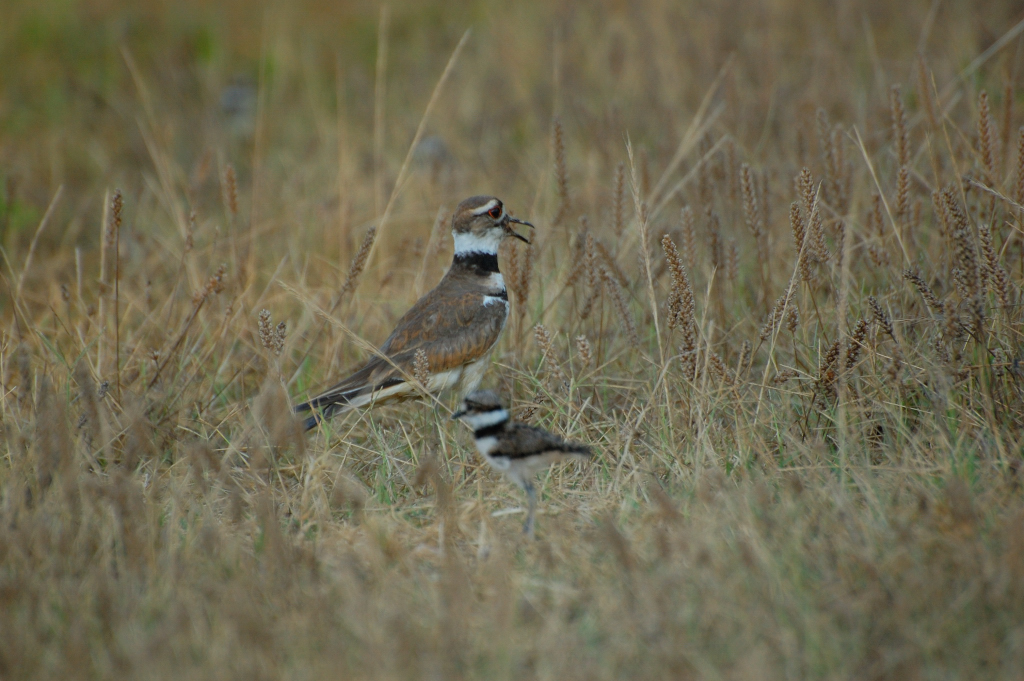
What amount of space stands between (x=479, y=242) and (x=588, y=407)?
Result: 1229mm

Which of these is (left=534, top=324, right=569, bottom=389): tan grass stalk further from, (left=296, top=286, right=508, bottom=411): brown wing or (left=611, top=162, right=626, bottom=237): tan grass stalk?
(left=611, top=162, right=626, bottom=237): tan grass stalk

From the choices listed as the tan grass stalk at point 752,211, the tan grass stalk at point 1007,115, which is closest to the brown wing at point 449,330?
the tan grass stalk at point 752,211

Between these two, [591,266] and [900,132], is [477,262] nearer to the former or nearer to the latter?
[591,266]

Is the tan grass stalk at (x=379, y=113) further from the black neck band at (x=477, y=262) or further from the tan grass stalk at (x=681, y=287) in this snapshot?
the tan grass stalk at (x=681, y=287)

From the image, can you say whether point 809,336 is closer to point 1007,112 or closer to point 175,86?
point 1007,112

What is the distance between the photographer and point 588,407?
13.7 feet

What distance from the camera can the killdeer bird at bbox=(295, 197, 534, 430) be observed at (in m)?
4.25

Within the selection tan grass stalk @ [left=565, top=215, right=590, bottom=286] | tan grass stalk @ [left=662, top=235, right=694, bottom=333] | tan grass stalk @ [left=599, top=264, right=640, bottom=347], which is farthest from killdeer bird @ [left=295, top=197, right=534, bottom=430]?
tan grass stalk @ [left=662, top=235, right=694, bottom=333]

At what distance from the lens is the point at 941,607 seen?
8.00 feet

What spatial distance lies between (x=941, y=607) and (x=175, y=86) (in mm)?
8288

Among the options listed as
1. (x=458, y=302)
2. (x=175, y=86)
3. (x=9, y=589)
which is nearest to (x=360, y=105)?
(x=175, y=86)

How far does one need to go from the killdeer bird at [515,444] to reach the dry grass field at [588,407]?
19 cm

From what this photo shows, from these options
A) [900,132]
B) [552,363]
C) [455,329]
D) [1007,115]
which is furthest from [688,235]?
[1007,115]

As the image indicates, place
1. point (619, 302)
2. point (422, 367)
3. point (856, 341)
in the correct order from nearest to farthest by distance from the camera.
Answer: point (856, 341), point (422, 367), point (619, 302)
